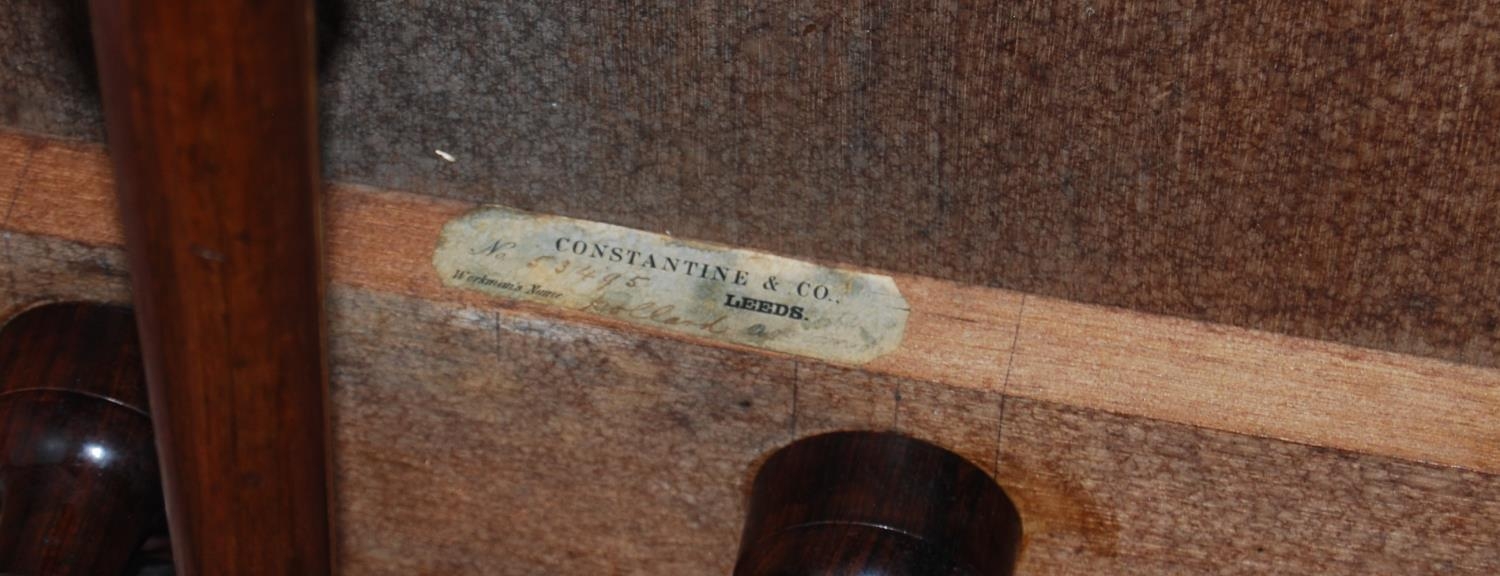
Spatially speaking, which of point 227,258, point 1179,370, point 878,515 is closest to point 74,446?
point 227,258

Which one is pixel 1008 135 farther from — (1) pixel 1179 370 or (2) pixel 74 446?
(2) pixel 74 446

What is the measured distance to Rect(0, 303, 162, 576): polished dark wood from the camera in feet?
2.64

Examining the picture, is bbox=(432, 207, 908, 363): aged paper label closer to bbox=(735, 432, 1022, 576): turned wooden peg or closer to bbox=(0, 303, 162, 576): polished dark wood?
bbox=(735, 432, 1022, 576): turned wooden peg

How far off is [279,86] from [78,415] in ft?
1.27

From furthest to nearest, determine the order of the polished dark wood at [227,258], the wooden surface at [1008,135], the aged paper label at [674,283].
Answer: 1. the aged paper label at [674,283]
2. the wooden surface at [1008,135]
3. the polished dark wood at [227,258]

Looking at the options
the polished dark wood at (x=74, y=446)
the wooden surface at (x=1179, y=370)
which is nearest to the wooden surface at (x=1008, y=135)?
the wooden surface at (x=1179, y=370)

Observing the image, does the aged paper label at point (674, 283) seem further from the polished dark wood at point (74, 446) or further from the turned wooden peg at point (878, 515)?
the polished dark wood at point (74, 446)

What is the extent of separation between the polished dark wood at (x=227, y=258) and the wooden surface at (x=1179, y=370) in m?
0.17

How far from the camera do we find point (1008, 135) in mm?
733

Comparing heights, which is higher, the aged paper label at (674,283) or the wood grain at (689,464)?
the aged paper label at (674,283)

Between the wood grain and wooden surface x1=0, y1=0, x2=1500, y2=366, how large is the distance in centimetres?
7

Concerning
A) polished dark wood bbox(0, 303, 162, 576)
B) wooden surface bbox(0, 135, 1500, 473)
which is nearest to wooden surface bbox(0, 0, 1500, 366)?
wooden surface bbox(0, 135, 1500, 473)

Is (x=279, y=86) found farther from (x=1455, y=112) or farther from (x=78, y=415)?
(x=1455, y=112)

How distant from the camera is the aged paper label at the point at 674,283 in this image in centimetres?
78
